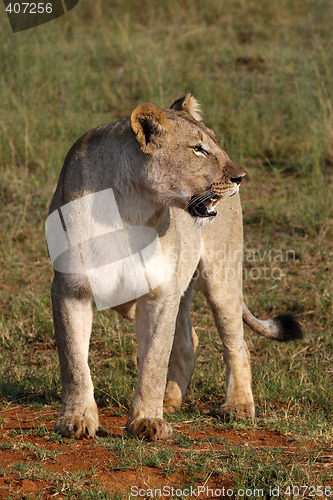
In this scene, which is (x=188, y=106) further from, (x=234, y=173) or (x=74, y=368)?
(x=74, y=368)

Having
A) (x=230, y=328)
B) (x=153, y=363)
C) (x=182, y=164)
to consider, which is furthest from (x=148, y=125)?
(x=230, y=328)

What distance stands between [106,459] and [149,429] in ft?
0.92

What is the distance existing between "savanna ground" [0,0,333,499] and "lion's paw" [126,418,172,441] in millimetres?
55

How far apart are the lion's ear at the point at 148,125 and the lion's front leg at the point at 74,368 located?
0.67 metres

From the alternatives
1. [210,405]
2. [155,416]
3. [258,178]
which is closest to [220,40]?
[258,178]

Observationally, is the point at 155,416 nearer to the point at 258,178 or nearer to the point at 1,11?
the point at 258,178

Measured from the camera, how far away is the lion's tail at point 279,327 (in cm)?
437

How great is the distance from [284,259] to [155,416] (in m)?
2.92

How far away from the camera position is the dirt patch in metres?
2.87

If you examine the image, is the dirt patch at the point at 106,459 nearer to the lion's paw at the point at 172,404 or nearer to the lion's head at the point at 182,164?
the lion's paw at the point at 172,404

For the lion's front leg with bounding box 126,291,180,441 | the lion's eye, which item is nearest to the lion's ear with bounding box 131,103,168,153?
the lion's eye

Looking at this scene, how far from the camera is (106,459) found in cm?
308

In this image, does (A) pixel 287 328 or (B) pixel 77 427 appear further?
(A) pixel 287 328

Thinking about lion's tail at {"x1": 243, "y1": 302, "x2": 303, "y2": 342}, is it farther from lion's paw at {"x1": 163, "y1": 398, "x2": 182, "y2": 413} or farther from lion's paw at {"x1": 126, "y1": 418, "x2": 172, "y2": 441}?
lion's paw at {"x1": 126, "y1": 418, "x2": 172, "y2": 441}
